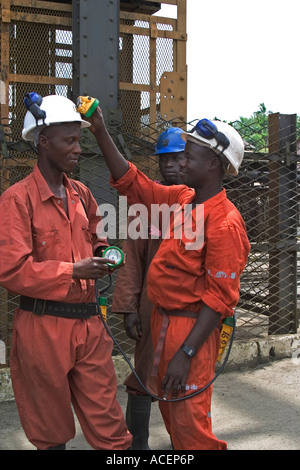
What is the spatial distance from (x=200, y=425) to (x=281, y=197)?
3.61m

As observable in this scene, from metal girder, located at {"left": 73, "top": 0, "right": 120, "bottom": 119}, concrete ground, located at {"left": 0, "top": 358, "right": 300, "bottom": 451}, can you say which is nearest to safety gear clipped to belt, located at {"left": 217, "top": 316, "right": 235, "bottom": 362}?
concrete ground, located at {"left": 0, "top": 358, "right": 300, "bottom": 451}

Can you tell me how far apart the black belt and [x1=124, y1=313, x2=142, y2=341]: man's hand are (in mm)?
684

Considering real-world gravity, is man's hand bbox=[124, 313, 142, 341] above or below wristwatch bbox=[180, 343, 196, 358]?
below

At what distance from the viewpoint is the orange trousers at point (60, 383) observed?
2854mm

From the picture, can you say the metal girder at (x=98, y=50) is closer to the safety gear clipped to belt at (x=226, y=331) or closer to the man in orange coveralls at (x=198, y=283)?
the man in orange coveralls at (x=198, y=283)

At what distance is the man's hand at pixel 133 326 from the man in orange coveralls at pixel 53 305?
0.60 m

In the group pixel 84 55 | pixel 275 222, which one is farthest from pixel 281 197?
pixel 84 55

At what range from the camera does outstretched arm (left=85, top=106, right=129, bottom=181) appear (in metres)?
3.08

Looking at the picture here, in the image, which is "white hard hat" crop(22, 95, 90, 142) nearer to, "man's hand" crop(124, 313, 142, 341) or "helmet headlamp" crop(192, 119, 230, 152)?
"helmet headlamp" crop(192, 119, 230, 152)

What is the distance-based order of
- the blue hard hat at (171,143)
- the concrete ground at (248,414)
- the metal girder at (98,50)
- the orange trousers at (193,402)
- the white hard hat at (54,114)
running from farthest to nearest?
the metal girder at (98,50)
the concrete ground at (248,414)
the blue hard hat at (171,143)
the white hard hat at (54,114)
the orange trousers at (193,402)

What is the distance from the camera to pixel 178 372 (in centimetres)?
281

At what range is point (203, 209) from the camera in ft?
9.57

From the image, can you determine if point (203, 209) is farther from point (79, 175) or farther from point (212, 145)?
point (79, 175)

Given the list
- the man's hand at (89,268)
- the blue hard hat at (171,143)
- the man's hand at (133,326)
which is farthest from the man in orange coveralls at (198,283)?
the blue hard hat at (171,143)
